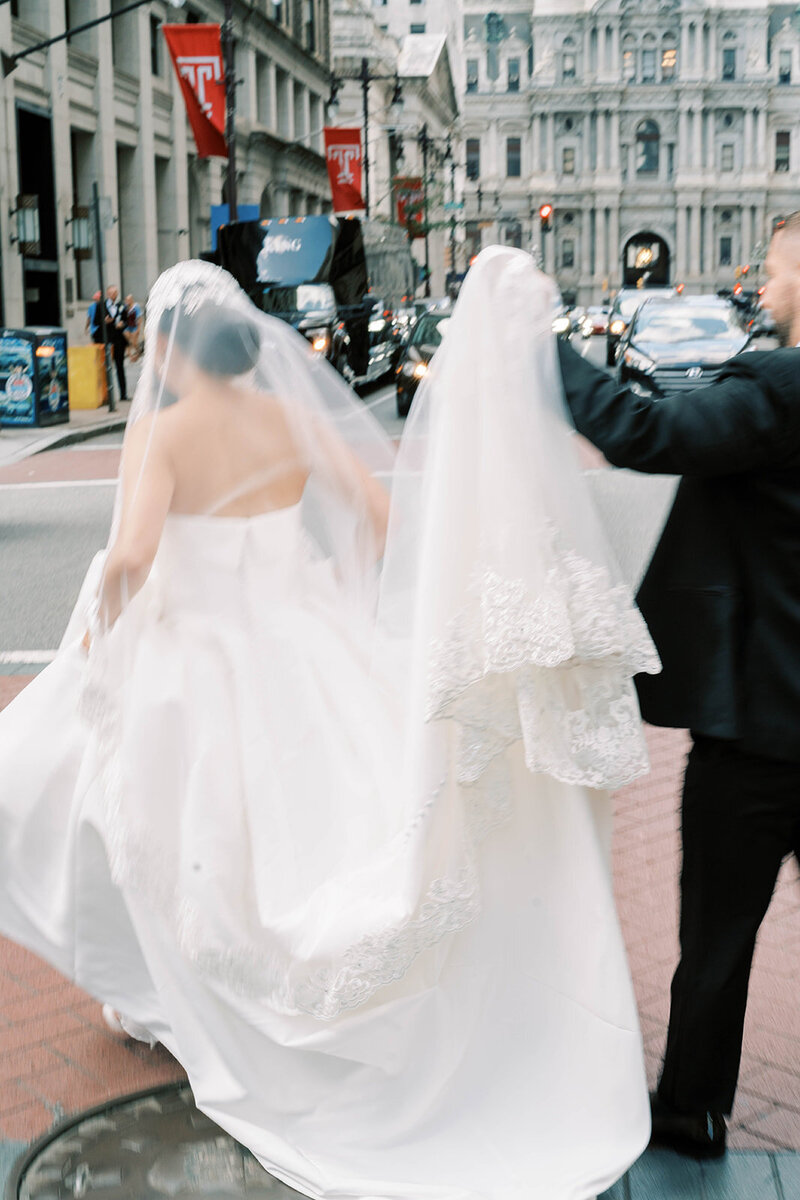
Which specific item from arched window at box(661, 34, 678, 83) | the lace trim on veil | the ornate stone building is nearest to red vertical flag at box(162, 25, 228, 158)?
the lace trim on veil

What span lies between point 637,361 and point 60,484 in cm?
901

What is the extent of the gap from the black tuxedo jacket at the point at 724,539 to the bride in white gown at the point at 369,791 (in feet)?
0.36

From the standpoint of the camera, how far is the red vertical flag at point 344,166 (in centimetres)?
3800

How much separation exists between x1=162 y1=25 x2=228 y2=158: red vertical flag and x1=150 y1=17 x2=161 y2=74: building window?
38.2 ft

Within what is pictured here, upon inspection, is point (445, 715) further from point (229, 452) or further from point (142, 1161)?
point (142, 1161)

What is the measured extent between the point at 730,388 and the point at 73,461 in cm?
1528

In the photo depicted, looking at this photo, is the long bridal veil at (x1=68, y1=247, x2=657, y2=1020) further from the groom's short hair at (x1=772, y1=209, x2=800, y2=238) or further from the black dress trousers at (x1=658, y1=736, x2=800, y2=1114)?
the groom's short hair at (x1=772, y1=209, x2=800, y2=238)

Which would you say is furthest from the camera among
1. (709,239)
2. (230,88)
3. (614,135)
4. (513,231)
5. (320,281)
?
(709,239)

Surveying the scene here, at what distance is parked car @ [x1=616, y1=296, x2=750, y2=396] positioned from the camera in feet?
63.5

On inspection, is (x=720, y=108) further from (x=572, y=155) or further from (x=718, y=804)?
(x=718, y=804)

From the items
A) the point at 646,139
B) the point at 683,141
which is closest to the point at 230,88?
the point at 683,141

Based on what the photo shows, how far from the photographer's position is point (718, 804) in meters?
2.89

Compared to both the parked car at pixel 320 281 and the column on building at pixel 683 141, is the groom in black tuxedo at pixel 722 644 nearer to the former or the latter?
the parked car at pixel 320 281

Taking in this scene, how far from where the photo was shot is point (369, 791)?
3.01 metres
